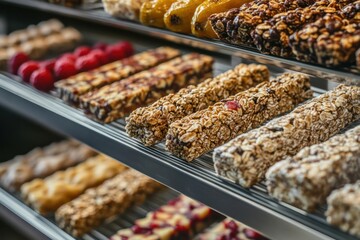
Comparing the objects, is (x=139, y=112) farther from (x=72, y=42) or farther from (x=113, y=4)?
(x=72, y=42)

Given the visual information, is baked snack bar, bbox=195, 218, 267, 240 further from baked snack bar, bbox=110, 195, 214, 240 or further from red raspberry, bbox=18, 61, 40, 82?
red raspberry, bbox=18, 61, 40, 82

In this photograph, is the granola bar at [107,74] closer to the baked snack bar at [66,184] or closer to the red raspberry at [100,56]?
the red raspberry at [100,56]

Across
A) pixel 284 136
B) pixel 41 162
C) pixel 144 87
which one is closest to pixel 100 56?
pixel 144 87

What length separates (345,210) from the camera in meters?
1.34

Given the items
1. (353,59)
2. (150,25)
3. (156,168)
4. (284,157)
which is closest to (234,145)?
(284,157)

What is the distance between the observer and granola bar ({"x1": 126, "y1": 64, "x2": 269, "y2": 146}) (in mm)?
1883

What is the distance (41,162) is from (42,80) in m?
0.73

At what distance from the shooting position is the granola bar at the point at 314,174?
1.43m

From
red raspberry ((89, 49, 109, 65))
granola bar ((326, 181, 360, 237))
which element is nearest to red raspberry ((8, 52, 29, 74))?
red raspberry ((89, 49, 109, 65))

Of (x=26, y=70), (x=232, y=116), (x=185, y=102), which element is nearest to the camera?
(x=232, y=116)

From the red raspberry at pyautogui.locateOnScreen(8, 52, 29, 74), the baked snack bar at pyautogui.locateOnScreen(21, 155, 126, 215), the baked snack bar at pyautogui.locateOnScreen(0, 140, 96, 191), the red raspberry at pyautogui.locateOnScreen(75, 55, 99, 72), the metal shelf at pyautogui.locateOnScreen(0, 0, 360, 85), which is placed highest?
the metal shelf at pyautogui.locateOnScreen(0, 0, 360, 85)

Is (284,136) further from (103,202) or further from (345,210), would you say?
(103,202)

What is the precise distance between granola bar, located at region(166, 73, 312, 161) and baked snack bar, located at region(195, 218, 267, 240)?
1.86ft

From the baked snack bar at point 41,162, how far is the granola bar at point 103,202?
0.45 meters
